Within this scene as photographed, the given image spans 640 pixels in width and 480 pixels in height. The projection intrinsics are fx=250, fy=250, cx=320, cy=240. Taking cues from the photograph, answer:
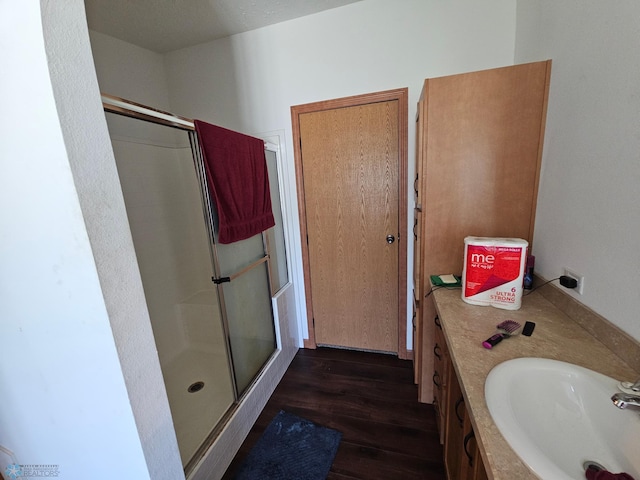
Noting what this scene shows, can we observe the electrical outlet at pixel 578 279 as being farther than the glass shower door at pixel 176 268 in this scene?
No

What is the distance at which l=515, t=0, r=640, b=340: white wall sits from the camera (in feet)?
2.42

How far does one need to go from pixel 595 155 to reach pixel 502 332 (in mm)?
696

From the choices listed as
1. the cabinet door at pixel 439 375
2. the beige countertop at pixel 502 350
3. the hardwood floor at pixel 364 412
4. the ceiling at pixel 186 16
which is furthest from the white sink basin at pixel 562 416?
the ceiling at pixel 186 16

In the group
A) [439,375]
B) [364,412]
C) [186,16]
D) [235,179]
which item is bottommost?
[364,412]

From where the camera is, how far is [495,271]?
106 cm

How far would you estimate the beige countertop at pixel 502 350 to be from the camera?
506 millimetres

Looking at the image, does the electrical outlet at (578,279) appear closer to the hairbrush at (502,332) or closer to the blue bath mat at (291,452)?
the hairbrush at (502,332)

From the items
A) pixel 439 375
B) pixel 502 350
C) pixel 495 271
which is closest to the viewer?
pixel 502 350

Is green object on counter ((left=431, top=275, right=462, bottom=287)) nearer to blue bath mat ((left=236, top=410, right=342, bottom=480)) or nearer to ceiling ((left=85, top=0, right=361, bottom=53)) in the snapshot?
blue bath mat ((left=236, top=410, right=342, bottom=480))

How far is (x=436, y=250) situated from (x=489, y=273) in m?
0.35

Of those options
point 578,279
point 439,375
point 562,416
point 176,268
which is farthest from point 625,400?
point 176,268

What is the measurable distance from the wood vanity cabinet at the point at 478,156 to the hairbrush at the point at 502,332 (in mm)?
495

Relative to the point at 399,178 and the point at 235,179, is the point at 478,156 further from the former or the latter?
the point at 235,179

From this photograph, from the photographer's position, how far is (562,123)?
105cm
